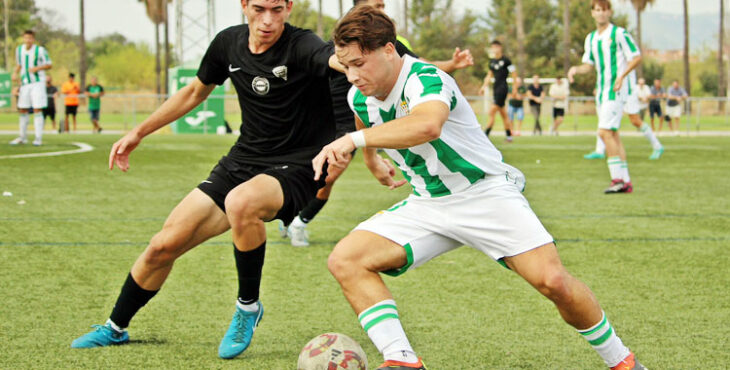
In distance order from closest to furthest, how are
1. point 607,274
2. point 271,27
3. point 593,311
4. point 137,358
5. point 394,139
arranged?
point 394,139, point 593,311, point 137,358, point 271,27, point 607,274

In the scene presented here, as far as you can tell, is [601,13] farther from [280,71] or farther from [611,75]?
[280,71]

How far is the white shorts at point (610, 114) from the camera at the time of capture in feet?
37.2

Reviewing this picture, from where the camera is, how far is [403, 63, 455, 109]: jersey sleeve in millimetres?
3457

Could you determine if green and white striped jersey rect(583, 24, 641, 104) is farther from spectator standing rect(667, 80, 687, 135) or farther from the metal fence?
spectator standing rect(667, 80, 687, 135)

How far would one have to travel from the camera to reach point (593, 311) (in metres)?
3.73

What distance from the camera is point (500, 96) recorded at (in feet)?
67.9

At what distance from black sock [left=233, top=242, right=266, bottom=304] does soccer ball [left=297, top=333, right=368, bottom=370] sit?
0.72 meters

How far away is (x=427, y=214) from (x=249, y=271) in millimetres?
1102

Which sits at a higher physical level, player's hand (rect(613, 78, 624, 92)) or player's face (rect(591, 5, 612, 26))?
player's face (rect(591, 5, 612, 26))

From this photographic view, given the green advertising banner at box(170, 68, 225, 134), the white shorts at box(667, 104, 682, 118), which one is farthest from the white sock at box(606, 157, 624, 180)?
the white shorts at box(667, 104, 682, 118)

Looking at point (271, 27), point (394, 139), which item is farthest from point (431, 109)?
point (271, 27)

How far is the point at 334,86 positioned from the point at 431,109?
1548 millimetres

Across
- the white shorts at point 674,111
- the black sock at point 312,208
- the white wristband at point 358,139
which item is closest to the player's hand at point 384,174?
the white wristband at point 358,139

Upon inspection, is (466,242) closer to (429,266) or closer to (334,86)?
(334,86)
